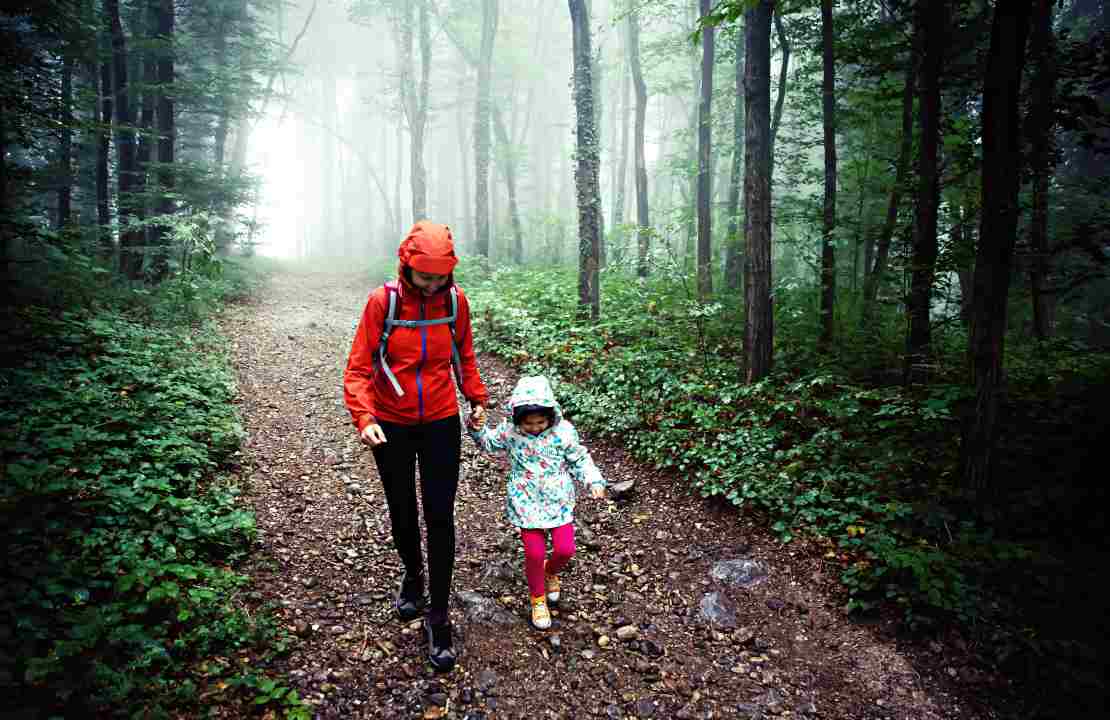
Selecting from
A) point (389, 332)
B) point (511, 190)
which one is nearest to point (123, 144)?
point (511, 190)

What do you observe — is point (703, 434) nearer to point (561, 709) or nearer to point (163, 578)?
point (561, 709)

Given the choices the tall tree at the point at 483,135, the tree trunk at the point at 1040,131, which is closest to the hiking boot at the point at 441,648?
the tree trunk at the point at 1040,131

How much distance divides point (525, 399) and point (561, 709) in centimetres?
181

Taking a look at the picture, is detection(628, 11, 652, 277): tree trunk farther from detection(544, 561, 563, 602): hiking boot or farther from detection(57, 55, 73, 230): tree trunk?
detection(544, 561, 563, 602): hiking boot

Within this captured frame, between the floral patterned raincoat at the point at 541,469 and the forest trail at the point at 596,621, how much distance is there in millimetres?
825

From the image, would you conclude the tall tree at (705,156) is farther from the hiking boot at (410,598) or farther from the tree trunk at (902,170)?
the hiking boot at (410,598)

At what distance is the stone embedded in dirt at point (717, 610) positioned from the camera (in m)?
4.00

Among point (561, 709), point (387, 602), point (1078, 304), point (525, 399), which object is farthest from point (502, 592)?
point (1078, 304)

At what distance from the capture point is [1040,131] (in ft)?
17.3

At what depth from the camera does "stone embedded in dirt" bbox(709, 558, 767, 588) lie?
170 inches

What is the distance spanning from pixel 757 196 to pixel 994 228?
3071 mm

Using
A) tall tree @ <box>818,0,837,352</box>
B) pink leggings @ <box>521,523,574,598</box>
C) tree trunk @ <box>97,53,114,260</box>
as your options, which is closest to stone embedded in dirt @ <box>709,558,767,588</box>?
pink leggings @ <box>521,523,574,598</box>

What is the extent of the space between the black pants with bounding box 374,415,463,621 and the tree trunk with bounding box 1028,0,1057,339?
16.5ft

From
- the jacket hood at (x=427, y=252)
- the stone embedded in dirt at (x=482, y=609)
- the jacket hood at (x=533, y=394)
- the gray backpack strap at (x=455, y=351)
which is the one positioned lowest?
the stone embedded in dirt at (x=482, y=609)
